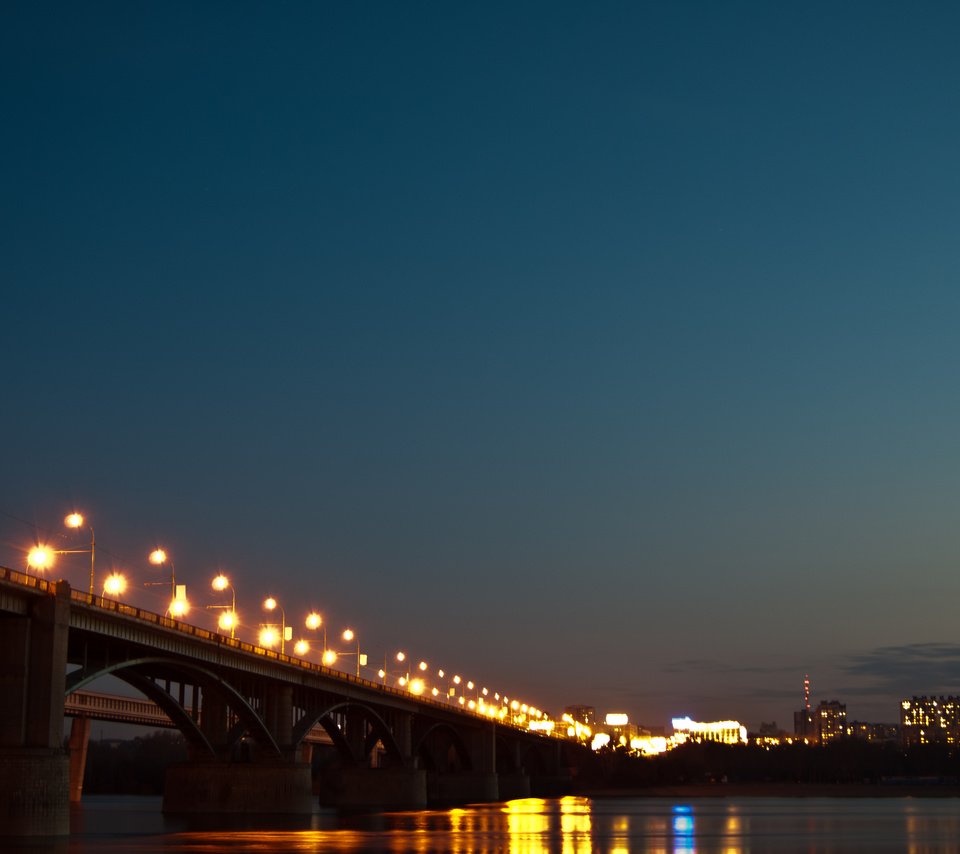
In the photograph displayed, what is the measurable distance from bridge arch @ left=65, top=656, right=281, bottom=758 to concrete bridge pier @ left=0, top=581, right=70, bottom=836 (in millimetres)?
3366

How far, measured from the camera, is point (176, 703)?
79.9 m

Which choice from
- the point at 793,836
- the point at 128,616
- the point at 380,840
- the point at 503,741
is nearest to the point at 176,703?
the point at 128,616

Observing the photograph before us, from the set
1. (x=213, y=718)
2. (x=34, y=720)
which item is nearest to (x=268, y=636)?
(x=213, y=718)

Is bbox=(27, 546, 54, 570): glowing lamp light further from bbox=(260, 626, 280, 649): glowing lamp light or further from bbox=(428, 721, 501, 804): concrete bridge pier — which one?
bbox=(428, 721, 501, 804): concrete bridge pier

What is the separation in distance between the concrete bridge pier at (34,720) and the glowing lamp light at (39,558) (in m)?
1.75

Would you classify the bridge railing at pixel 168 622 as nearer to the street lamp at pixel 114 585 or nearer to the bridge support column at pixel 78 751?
the street lamp at pixel 114 585

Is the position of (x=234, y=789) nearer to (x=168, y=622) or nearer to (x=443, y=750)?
(x=168, y=622)

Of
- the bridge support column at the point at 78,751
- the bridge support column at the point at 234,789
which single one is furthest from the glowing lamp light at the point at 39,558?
the bridge support column at the point at 78,751

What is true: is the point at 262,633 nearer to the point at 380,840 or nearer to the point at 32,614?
the point at 380,840

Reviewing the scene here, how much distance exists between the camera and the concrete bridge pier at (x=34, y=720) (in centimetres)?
5353

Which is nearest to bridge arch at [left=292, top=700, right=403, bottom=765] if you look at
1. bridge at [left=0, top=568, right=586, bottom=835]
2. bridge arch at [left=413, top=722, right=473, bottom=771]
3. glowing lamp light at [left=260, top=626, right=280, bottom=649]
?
bridge at [left=0, top=568, right=586, bottom=835]

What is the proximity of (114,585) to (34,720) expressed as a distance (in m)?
11.5

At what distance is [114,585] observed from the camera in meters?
66.6

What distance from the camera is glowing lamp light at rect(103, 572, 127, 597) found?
217 feet
